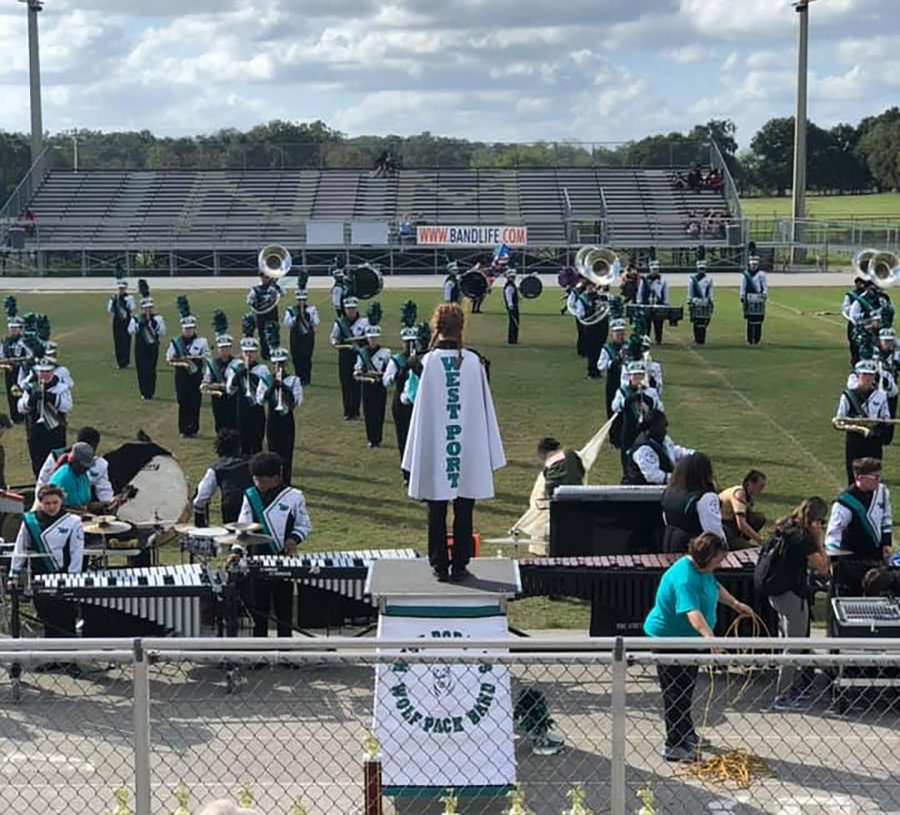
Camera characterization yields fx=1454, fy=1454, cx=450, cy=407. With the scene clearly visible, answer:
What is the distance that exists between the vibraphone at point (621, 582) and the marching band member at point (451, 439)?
188 cm

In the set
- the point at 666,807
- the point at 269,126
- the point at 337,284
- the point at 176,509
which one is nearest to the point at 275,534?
the point at 176,509

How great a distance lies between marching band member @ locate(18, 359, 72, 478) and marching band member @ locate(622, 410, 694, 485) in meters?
6.19

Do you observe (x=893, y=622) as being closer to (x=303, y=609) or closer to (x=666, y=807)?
(x=666, y=807)

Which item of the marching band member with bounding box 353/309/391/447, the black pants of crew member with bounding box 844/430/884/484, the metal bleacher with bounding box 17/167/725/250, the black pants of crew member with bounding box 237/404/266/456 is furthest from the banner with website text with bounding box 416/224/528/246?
the black pants of crew member with bounding box 844/430/884/484

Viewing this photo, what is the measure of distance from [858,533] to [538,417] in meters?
9.93

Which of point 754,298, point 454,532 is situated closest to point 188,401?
point 454,532

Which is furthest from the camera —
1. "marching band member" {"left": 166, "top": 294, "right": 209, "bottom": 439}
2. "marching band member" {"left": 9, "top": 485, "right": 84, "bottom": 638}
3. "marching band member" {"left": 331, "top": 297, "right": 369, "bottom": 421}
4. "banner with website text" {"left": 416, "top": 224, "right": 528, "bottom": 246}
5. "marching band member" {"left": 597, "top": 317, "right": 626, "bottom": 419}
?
"banner with website text" {"left": 416, "top": 224, "right": 528, "bottom": 246}

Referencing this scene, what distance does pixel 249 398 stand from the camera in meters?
15.0

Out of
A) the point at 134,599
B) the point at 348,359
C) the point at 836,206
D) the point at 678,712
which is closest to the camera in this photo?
the point at 678,712

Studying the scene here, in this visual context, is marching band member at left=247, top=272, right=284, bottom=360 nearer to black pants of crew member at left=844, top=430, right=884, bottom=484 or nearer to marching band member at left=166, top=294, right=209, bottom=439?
marching band member at left=166, top=294, right=209, bottom=439

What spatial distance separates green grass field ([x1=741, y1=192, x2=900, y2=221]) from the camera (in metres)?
74.3

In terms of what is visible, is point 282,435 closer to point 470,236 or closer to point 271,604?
point 271,604

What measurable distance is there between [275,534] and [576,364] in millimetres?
14787

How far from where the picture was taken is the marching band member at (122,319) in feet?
74.2
